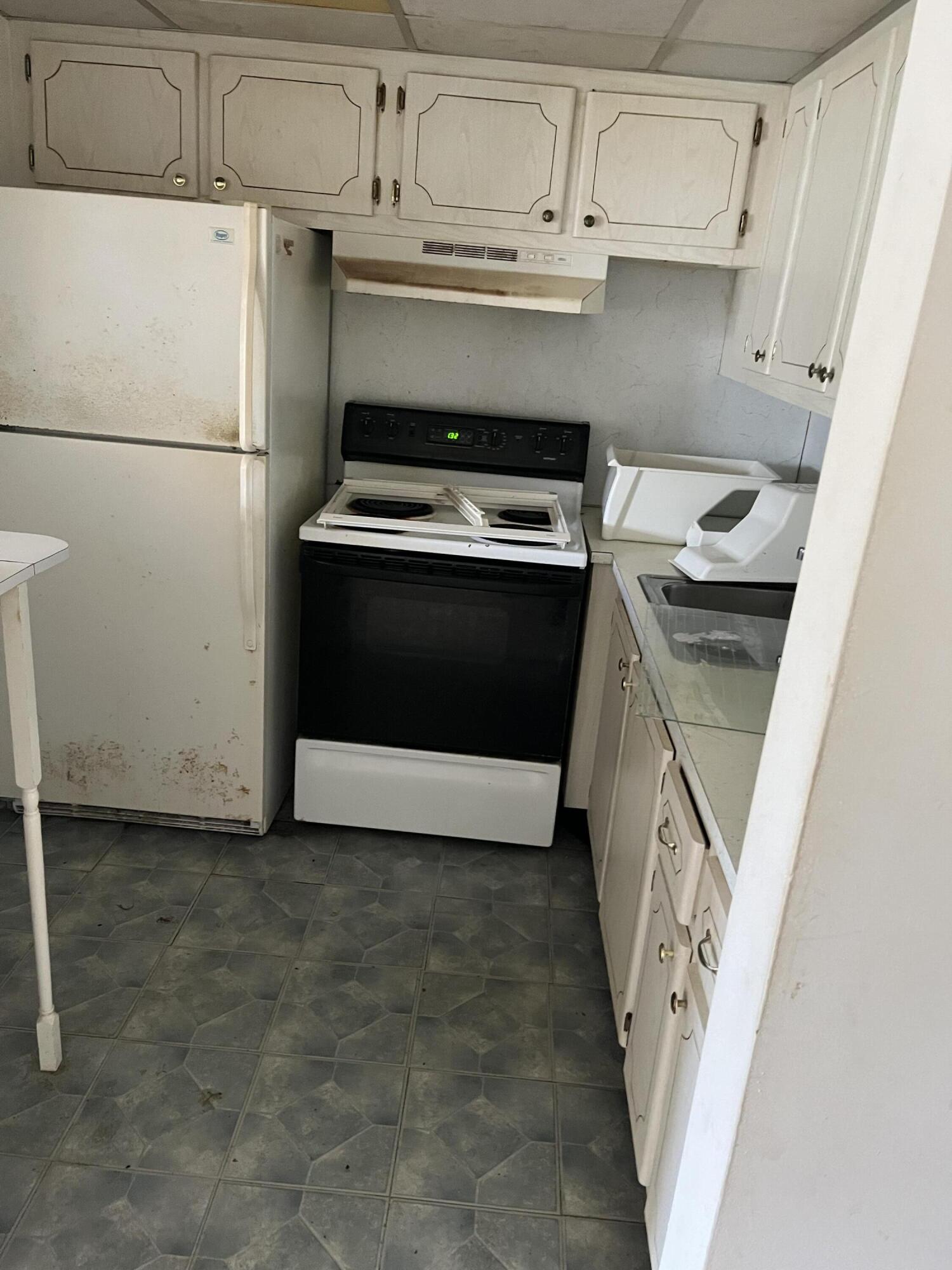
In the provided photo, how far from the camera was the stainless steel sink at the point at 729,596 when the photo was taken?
2.38 meters

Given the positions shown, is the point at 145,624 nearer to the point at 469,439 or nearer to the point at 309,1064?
the point at 469,439

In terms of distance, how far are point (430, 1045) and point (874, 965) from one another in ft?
4.90

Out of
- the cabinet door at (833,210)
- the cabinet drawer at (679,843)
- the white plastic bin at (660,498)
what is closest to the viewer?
the cabinet drawer at (679,843)

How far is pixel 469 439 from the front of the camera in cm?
297

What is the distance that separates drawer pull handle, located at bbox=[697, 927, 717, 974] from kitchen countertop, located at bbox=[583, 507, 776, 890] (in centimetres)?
12

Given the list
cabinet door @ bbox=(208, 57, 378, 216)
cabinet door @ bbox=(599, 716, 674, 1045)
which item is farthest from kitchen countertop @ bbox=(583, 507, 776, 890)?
cabinet door @ bbox=(208, 57, 378, 216)

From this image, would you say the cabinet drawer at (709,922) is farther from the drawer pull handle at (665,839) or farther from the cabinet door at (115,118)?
the cabinet door at (115,118)

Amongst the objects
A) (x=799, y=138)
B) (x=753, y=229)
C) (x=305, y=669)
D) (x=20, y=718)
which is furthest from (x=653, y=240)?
(x=20, y=718)

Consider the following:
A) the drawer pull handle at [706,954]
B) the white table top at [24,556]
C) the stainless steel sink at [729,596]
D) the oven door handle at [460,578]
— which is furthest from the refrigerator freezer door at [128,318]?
the drawer pull handle at [706,954]

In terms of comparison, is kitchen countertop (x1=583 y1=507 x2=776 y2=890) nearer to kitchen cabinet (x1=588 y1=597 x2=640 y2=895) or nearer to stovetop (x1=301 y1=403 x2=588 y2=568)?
kitchen cabinet (x1=588 y1=597 x2=640 y2=895)

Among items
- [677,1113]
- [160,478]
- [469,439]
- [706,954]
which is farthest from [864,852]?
[469,439]

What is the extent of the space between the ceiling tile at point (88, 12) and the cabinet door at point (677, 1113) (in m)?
2.52

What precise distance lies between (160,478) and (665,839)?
63.2 inches

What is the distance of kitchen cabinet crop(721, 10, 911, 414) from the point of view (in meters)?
1.83
